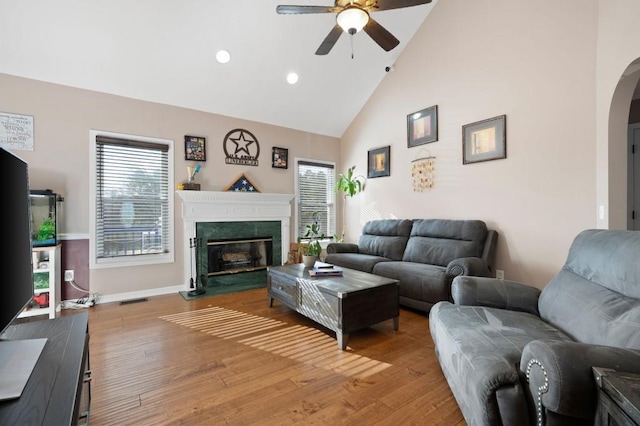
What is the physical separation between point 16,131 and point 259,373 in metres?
3.69

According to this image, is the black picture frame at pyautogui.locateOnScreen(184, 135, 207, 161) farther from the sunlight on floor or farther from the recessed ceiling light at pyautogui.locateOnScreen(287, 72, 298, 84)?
the sunlight on floor

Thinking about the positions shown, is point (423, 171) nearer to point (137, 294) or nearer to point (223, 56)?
point (223, 56)

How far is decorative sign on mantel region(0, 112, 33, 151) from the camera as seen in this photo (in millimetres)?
3123

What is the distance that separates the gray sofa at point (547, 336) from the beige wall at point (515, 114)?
49.9 inches

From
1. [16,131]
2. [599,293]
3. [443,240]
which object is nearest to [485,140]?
[443,240]

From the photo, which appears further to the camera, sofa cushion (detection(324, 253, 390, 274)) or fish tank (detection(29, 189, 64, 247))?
sofa cushion (detection(324, 253, 390, 274))

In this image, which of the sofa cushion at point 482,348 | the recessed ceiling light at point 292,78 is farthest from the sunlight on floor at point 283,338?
the recessed ceiling light at point 292,78

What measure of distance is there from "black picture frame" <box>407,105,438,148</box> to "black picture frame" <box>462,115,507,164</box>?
0.45m

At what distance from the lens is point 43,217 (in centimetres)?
305

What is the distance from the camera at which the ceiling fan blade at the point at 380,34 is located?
256cm

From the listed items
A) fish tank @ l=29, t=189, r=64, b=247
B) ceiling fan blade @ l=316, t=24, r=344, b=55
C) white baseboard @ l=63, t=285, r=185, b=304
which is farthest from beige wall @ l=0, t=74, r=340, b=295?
ceiling fan blade @ l=316, t=24, r=344, b=55

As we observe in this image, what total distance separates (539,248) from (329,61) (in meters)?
3.60

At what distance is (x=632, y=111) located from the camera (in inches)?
159

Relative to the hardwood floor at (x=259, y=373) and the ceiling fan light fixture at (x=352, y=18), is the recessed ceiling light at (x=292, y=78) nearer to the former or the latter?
the ceiling fan light fixture at (x=352, y=18)
